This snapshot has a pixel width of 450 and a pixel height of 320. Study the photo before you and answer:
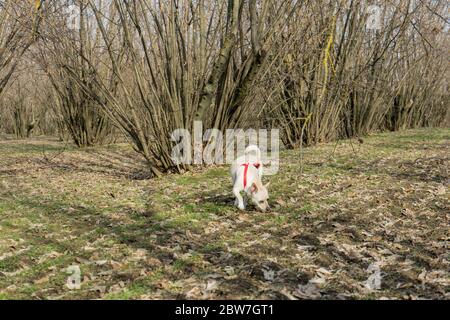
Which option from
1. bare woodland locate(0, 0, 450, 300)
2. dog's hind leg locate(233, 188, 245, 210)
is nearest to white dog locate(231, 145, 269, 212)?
dog's hind leg locate(233, 188, 245, 210)

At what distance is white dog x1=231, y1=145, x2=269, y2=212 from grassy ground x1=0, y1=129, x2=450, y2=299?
0.30m

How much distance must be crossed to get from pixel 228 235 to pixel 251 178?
117cm

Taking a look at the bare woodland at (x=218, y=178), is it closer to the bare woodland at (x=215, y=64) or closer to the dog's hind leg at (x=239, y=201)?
the bare woodland at (x=215, y=64)

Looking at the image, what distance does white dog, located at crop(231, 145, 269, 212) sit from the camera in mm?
6953

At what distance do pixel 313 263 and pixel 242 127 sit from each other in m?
6.39

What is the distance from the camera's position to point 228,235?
6090mm

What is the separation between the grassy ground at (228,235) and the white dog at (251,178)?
0.97ft

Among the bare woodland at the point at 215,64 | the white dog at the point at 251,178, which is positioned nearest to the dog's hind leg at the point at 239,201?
the white dog at the point at 251,178

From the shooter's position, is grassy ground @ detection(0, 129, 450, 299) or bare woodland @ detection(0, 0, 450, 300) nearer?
grassy ground @ detection(0, 129, 450, 299)

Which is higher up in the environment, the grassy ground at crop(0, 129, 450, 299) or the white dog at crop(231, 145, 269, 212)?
the white dog at crop(231, 145, 269, 212)

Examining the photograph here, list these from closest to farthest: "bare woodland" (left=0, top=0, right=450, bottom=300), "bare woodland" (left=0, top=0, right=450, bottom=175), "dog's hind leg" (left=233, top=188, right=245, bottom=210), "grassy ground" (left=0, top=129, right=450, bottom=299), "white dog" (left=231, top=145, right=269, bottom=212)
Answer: "grassy ground" (left=0, top=129, right=450, bottom=299)
"bare woodland" (left=0, top=0, right=450, bottom=300)
"white dog" (left=231, top=145, right=269, bottom=212)
"dog's hind leg" (left=233, top=188, right=245, bottom=210)
"bare woodland" (left=0, top=0, right=450, bottom=175)

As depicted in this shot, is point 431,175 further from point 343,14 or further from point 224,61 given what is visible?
point 343,14

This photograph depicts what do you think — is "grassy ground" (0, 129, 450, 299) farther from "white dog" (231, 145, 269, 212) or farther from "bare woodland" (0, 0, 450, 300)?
"white dog" (231, 145, 269, 212)

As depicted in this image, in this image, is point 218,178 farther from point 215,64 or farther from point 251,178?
point 251,178
